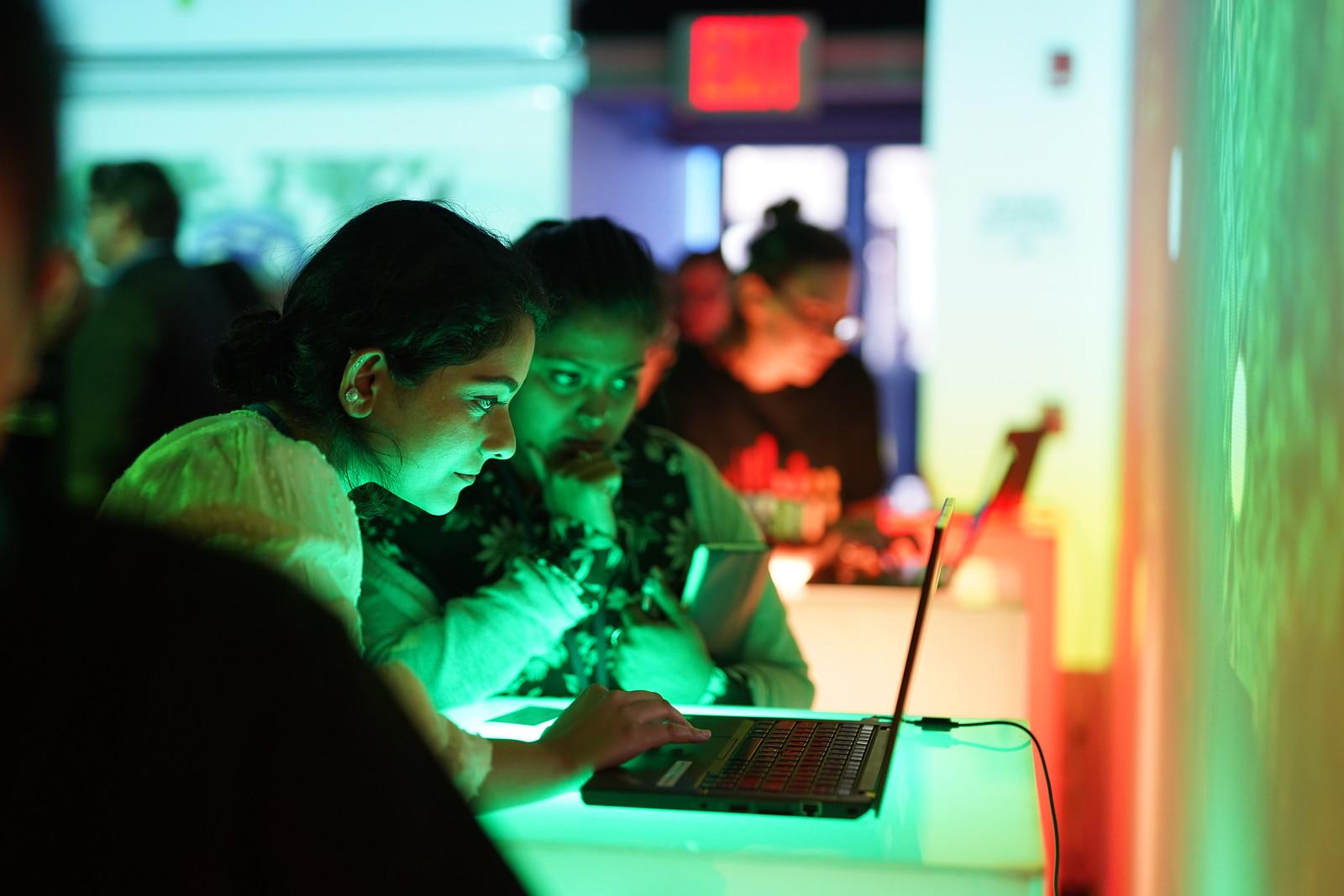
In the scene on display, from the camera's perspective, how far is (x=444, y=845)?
0.53 meters

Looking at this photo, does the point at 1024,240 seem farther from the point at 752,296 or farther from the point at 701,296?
the point at 752,296

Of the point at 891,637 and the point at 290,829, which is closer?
the point at 290,829

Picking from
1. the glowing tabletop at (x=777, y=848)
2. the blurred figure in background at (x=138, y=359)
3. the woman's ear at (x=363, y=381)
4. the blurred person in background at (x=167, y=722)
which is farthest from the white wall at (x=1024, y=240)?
the blurred person in background at (x=167, y=722)

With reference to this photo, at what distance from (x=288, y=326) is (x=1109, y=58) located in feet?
13.4

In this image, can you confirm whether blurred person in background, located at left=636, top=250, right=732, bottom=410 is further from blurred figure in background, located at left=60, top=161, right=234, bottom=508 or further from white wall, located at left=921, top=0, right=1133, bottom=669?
blurred figure in background, located at left=60, top=161, right=234, bottom=508

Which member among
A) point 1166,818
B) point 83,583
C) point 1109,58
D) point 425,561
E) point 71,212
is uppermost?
point 1109,58

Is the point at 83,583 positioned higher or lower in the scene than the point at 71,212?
lower

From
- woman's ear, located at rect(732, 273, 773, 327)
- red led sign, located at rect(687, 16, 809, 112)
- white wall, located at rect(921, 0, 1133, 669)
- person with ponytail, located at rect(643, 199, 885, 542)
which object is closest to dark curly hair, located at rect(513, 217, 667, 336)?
person with ponytail, located at rect(643, 199, 885, 542)

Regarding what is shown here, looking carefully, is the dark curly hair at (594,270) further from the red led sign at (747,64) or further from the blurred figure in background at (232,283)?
the red led sign at (747,64)

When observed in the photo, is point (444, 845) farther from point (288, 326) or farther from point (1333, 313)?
point (288, 326)

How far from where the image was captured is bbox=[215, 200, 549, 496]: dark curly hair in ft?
4.10

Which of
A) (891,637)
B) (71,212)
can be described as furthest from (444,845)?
(891,637)

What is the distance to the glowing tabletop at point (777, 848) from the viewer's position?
3.59 feet

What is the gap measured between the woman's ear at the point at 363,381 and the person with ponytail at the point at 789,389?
6.33 ft
